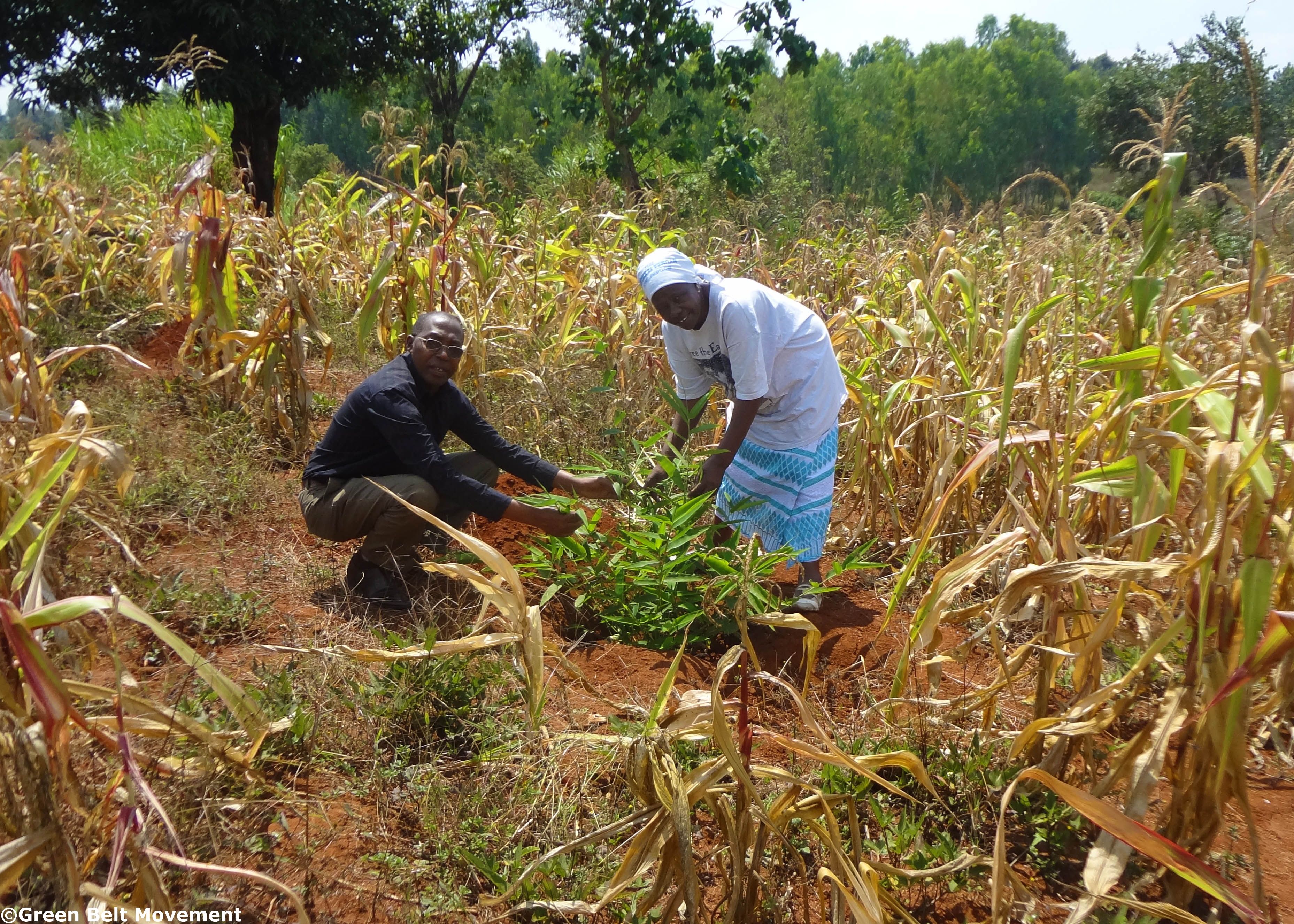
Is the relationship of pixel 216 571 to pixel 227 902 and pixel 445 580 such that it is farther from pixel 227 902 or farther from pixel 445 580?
pixel 227 902

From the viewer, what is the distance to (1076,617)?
1801mm

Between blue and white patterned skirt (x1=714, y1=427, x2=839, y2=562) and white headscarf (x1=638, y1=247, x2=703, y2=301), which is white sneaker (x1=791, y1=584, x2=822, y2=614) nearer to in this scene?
blue and white patterned skirt (x1=714, y1=427, x2=839, y2=562)

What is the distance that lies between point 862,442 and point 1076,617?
1.53 m

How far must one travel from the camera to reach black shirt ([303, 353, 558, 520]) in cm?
271

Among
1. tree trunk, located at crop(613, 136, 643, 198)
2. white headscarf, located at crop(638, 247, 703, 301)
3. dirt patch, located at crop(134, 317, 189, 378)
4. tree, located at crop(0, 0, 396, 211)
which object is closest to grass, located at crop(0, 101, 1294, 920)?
white headscarf, located at crop(638, 247, 703, 301)

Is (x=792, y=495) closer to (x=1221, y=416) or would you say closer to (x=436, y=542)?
(x=436, y=542)

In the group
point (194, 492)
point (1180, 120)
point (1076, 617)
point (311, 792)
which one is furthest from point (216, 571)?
point (1180, 120)

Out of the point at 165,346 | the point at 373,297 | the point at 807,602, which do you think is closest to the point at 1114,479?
the point at 807,602

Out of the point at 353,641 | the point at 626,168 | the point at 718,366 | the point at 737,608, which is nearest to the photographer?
the point at 737,608

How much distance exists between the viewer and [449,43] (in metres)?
11.6

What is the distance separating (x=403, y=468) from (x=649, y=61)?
8.58 m

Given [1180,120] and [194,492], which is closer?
[1180,120]

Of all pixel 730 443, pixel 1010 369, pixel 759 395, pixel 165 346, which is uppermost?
pixel 165 346

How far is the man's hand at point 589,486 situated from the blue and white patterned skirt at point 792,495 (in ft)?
1.40
